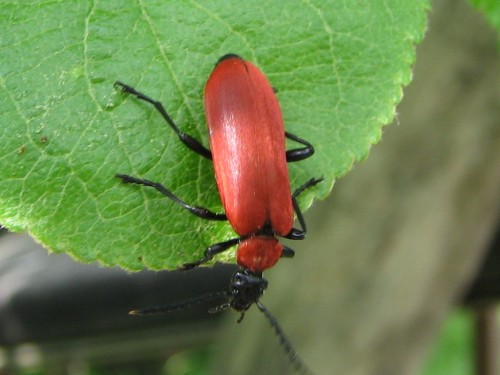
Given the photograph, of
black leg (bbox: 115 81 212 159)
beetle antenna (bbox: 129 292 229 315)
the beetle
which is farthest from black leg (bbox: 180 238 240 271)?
beetle antenna (bbox: 129 292 229 315)

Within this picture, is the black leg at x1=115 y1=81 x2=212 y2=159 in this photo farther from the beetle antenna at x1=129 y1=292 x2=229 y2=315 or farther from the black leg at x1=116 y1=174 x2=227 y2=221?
the beetle antenna at x1=129 y1=292 x2=229 y2=315

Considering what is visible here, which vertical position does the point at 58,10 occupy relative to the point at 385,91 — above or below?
above

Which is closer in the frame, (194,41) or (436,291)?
(194,41)

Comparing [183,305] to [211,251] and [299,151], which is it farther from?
[299,151]

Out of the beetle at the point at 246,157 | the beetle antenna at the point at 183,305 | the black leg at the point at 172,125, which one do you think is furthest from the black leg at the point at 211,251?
the beetle antenna at the point at 183,305

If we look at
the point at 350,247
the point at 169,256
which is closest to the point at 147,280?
the point at 350,247

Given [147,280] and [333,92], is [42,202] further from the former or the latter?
[147,280]
